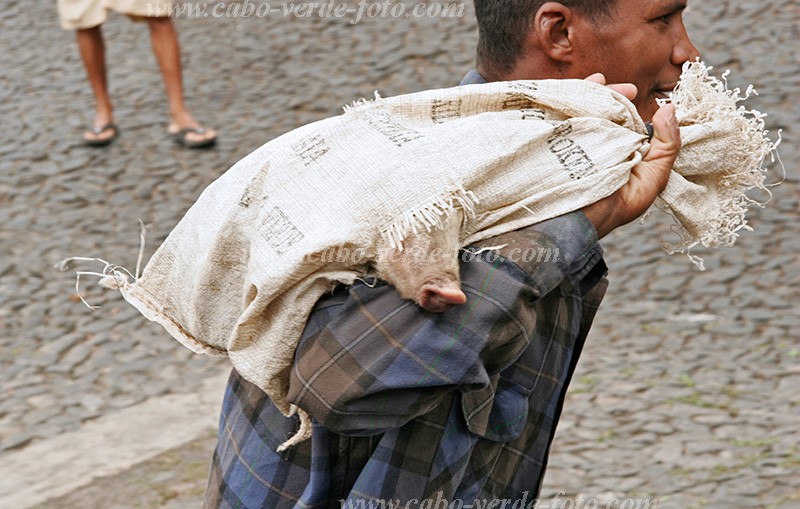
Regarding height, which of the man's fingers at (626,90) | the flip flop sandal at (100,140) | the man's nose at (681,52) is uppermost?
the man's nose at (681,52)

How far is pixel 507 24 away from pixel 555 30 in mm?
98

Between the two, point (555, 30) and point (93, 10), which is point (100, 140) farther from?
point (555, 30)

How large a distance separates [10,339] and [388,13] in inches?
Answer: 147

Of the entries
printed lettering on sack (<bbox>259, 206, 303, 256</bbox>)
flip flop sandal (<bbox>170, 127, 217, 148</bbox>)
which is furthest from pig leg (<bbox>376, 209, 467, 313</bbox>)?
flip flop sandal (<bbox>170, 127, 217, 148</bbox>)

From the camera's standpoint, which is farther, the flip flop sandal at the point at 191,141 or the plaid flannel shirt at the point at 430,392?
the flip flop sandal at the point at 191,141

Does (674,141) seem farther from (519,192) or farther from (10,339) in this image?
(10,339)

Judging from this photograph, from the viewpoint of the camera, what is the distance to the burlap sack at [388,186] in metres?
1.74

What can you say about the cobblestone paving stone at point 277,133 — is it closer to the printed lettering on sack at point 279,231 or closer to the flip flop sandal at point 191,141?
the flip flop sandal at point 191,141

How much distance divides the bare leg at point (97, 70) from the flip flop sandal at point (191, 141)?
0.40m

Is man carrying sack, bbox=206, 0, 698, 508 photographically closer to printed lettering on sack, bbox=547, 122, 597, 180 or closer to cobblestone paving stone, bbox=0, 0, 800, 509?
printed lettering on sack, bbox=547, 122, 597, 180

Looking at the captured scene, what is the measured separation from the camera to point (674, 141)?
1918 mm

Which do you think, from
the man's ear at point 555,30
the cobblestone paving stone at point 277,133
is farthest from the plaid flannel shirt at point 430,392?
the cobblestone paving stone at point 277,133

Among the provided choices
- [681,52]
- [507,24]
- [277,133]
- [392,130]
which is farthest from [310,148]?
[277,133]

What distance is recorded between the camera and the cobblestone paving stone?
4266 mm
